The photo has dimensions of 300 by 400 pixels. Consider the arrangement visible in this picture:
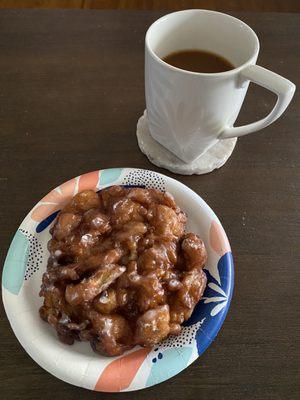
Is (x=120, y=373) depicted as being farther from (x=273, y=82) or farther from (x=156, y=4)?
(x=156, y=4)

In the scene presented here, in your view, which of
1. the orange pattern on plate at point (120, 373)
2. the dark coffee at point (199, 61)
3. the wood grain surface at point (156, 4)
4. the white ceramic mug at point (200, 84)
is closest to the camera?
the orange pattern on plate at point (120, 373)

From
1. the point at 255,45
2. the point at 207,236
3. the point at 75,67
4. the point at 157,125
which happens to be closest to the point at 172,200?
the point at 207,236

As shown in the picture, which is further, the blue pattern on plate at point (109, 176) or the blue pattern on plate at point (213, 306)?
the blue pattern on plate at point (109, 176)

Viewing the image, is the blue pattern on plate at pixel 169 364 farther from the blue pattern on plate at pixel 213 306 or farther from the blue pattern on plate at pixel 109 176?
the blue pattern on plate at pixel 109 176

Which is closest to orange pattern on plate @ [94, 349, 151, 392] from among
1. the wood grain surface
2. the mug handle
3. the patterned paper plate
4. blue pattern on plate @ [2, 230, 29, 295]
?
the patterned paper plate

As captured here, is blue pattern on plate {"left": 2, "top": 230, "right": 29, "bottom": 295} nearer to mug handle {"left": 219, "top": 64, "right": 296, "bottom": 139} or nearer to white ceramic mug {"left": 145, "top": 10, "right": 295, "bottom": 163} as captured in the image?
white ceramic mug {"left": 145, "top": 10, "right": 295, "bottom": 163}

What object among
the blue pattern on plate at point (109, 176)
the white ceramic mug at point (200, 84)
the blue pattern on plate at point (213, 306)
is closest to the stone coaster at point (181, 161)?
the white ceramic mug at point (200, 84)
